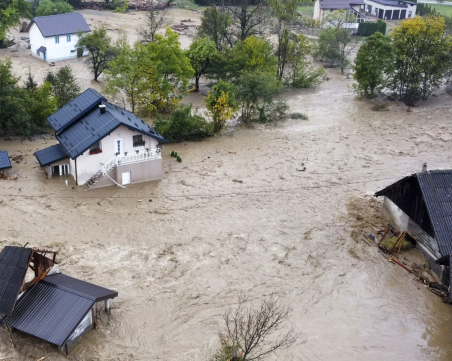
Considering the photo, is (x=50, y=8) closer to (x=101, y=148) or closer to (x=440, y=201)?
(x=101, y=148)

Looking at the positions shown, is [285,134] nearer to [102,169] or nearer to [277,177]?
[277,177]

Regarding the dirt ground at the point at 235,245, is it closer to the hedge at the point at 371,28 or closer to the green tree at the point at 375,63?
the green tree at the point at 375,63

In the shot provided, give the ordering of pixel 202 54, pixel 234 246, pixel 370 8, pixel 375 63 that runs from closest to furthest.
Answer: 1. pixel 234 246
2. pixel 375 63
3. pixel 202 54
4. pixel 370 8

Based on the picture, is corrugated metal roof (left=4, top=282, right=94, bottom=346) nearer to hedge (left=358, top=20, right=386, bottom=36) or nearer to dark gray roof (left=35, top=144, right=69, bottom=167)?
dark gray roof (left=35, top=144, right=69, bottom=167)

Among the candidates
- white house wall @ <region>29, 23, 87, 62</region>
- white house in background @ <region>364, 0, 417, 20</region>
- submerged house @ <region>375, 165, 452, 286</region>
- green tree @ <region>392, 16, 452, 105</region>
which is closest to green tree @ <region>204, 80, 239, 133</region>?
submerged house @ <region>375, 165, 452, 286</region>

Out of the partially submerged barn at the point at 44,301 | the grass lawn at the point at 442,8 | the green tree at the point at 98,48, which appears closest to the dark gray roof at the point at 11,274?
the partially submerged barn at the point at 44,301

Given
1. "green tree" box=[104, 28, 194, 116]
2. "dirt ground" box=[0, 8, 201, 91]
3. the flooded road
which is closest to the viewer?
the flooded road

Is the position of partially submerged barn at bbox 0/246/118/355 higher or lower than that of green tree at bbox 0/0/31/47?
lower

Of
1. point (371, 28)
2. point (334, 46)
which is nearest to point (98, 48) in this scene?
point (334, 46)
